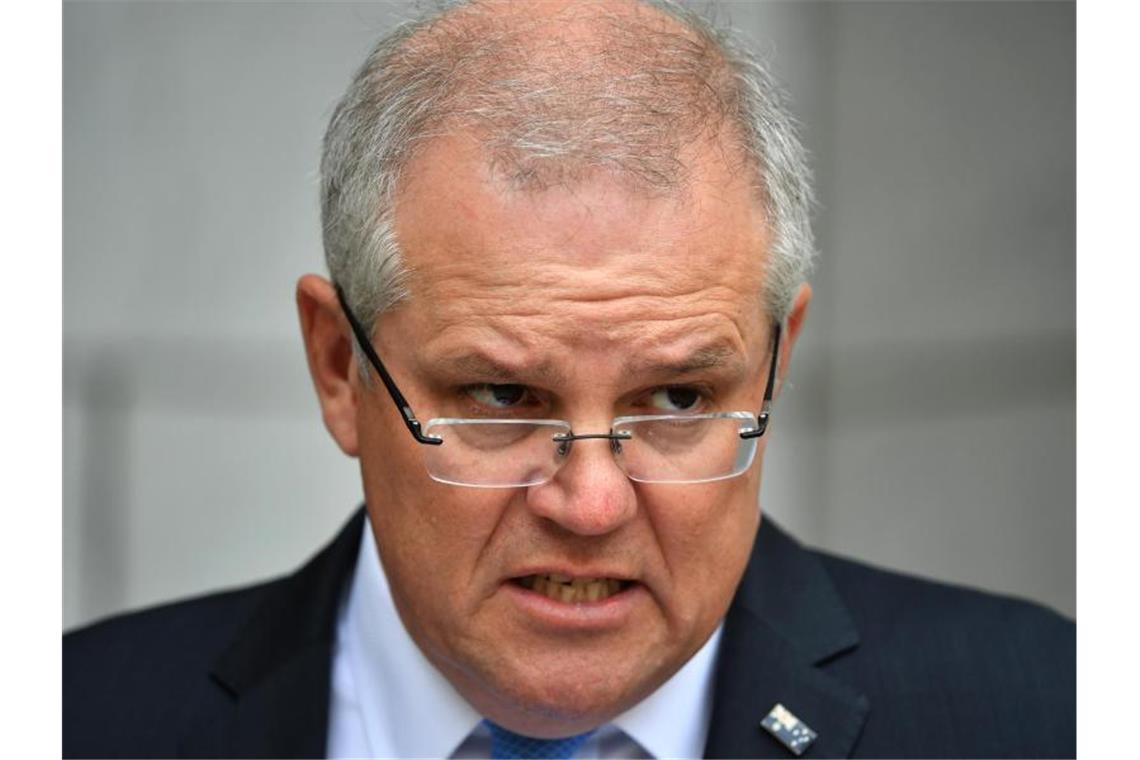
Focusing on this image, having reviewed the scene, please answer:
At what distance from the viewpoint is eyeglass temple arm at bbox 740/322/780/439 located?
2.50 m

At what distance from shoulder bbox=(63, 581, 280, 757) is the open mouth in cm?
87

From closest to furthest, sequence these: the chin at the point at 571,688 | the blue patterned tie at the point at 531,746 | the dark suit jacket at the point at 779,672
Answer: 1. the chin at the point at 571,688
2. the blue patterned tie at the point at 531,746
3. the dark suit jacket at the point at 779,672

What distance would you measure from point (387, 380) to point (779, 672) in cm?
84

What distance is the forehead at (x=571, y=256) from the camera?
2.32 meters

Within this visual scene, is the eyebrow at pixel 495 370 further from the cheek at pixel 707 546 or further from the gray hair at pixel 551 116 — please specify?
the cheek at pixel 707 546

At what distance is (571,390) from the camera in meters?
2.33

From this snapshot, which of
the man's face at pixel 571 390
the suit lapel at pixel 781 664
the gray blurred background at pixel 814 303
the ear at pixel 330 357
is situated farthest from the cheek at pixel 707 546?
the gray blurred background at pixel 814 303

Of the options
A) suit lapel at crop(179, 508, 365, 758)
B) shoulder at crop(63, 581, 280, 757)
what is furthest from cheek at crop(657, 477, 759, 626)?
shoulder at crop(63, 581, 280, 757)

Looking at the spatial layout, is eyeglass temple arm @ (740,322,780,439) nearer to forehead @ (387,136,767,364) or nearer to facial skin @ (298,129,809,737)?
facial skin @ (298,129,809,737)

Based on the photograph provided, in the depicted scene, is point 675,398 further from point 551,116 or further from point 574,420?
point 551,116

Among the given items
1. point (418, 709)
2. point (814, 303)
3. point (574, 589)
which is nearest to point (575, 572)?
point (574, 589)

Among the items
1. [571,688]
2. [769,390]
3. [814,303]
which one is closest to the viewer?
[571,688]

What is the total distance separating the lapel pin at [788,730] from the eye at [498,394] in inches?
28.3

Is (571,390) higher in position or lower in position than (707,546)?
higher
